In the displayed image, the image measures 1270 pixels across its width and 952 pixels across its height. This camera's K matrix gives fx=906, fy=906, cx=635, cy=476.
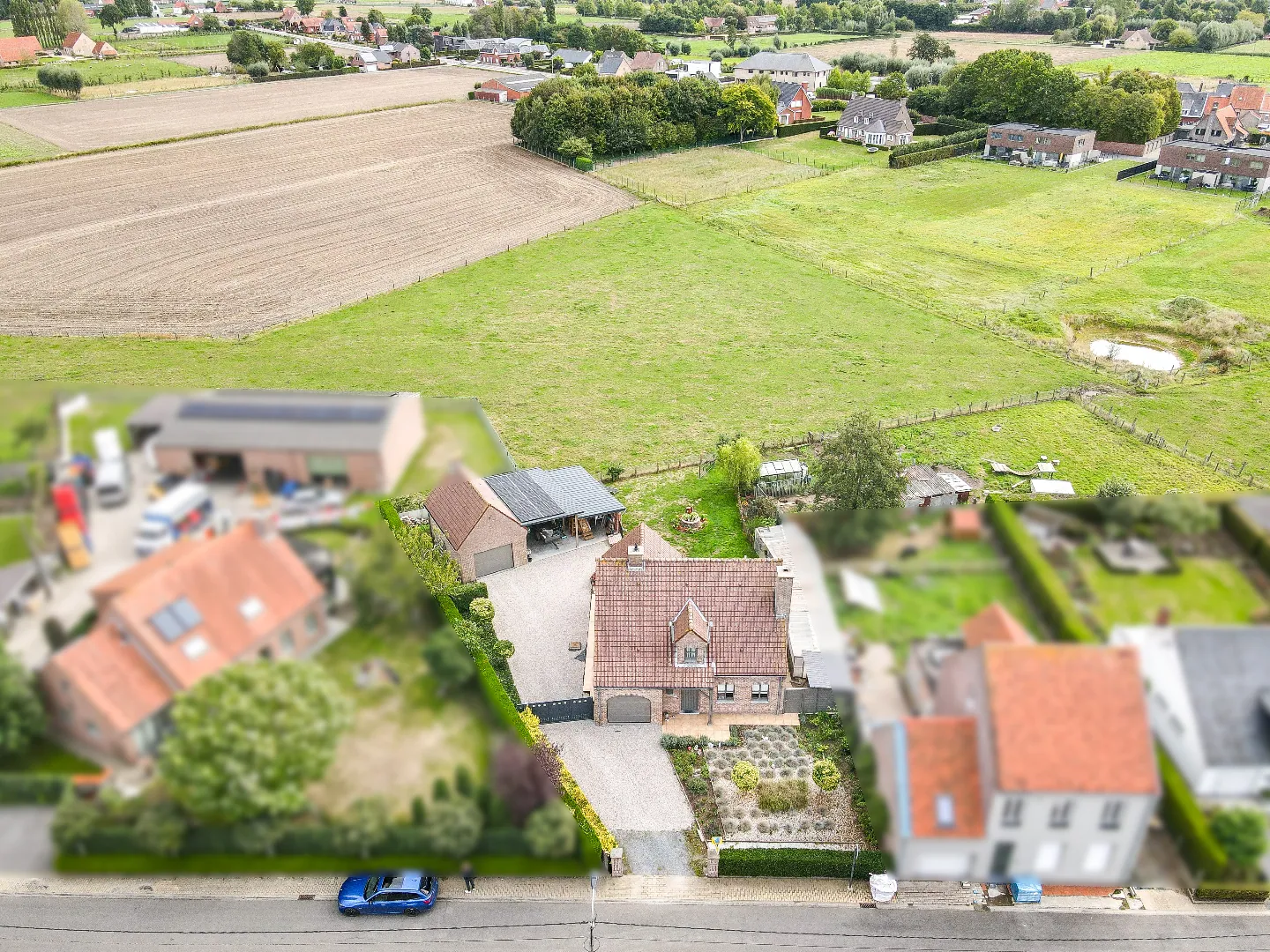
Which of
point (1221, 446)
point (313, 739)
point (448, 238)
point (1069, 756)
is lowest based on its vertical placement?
point (1221, 446)

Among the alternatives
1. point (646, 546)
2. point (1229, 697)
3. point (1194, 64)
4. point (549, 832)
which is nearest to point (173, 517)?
point (549, 832)

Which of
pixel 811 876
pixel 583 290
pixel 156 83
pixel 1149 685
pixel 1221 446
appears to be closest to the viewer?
pixel 1149 685

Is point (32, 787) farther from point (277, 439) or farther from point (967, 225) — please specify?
point (967, 225)

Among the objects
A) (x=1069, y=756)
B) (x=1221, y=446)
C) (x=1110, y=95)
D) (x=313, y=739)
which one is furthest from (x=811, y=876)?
(x=1110, y=95)

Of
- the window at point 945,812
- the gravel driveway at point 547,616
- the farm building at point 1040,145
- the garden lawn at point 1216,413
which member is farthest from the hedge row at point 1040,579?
the farm building at point 1040,145

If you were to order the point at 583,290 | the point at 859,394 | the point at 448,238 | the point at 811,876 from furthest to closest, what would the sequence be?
the point at 448,238 < the point at 583,290 < the point at 859,394 < the point at 811,876

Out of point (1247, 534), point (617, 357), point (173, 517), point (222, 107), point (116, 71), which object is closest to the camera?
point (173, 517)

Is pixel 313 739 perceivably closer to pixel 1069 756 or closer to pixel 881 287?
pixel 1069 756
